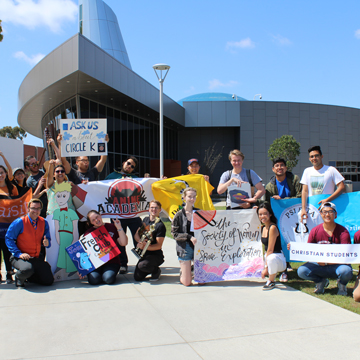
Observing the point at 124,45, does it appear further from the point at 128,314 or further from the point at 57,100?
the point at 128,314

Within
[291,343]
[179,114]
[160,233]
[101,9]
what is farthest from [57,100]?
[101,9]

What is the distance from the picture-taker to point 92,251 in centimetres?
568

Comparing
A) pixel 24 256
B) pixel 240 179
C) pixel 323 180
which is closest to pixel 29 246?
pixel 24 256

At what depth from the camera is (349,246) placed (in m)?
4.88

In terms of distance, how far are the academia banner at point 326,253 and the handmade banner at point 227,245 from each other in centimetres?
63

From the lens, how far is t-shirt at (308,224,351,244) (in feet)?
16.5

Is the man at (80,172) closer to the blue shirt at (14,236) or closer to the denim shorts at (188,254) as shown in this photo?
the blue shirt at (14,236)

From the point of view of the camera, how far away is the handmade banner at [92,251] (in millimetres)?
5621

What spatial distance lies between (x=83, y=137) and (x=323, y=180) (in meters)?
4.71

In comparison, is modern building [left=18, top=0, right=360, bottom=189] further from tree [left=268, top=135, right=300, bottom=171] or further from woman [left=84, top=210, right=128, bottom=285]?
woman [left=84, top=210, right=128, bottom=285]

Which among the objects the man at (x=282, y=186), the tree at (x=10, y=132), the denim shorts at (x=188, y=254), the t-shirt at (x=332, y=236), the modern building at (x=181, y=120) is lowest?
the denim shorts at (x=188, y=254)

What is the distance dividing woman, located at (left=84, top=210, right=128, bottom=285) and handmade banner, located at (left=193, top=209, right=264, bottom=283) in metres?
1.29

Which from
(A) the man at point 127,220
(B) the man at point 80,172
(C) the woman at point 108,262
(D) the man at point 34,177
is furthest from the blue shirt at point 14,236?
(A) the man at point 127,220

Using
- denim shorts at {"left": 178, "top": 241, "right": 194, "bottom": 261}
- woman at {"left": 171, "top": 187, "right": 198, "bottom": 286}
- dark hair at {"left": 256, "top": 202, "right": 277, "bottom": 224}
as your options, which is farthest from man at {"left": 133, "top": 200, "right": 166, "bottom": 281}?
dark hair at {"left": 256, "top": 202, "right": 277, "bottom": 224}
